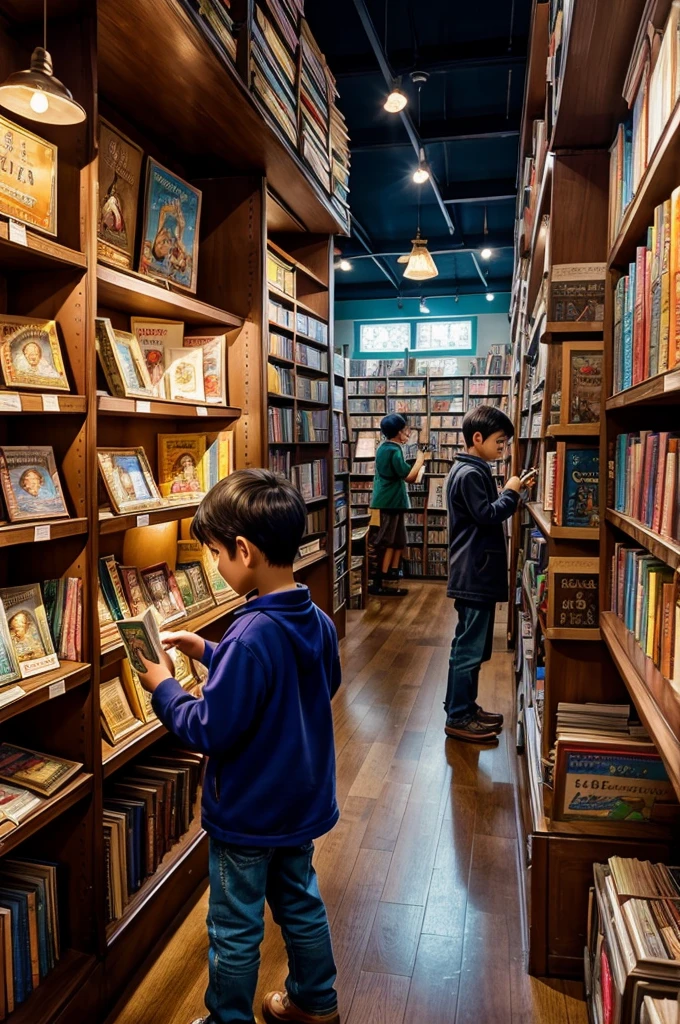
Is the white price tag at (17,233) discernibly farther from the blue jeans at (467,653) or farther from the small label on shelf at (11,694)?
the blue jeans at (467,653)

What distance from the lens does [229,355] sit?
3.00 m

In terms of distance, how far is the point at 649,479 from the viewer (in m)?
1.48

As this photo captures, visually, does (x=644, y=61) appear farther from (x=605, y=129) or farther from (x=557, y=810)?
(x=557, y=810)

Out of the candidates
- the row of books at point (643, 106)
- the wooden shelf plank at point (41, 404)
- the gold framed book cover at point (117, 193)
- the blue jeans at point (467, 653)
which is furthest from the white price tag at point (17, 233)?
the blue jeans at point (467, 653)

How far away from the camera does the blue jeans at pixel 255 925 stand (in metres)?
1.48

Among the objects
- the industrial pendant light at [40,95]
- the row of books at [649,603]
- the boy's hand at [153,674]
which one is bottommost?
the boy's hand at [153,674]

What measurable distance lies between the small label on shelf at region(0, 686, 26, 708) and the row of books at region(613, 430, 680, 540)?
51.7 inches

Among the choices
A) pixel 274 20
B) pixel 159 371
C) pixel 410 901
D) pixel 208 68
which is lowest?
pixel 410 901

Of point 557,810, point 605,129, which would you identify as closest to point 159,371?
point 605,129

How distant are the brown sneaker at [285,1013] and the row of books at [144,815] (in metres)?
0.45

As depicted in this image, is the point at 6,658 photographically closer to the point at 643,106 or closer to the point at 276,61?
the point at 643,106

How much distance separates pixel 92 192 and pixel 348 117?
4.94m

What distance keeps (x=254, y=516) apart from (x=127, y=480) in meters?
0.80

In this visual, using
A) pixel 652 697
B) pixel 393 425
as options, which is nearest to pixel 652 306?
pixel 652 697
